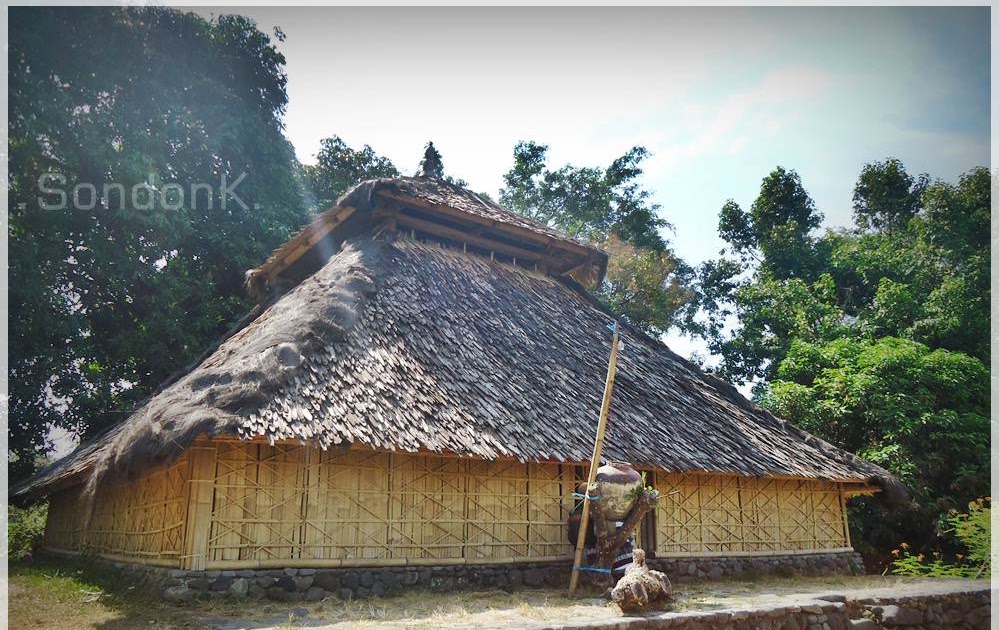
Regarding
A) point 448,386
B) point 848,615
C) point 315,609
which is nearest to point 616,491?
point 448,386

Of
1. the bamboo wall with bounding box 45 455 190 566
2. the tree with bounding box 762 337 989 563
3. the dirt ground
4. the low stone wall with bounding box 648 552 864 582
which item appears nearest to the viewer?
the dirt ground

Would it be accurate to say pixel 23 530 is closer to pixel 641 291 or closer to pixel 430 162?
pixel 430 162

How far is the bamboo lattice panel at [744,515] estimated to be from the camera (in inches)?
381

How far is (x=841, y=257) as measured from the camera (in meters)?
21.4

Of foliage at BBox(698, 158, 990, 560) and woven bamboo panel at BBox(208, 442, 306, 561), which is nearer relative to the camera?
woven bamboo panel at BBox(208, 442, 306, 561)

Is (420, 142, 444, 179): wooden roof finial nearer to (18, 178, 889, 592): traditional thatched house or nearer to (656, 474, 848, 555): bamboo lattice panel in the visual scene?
(18, 178, 889, 592): traditional thatched house

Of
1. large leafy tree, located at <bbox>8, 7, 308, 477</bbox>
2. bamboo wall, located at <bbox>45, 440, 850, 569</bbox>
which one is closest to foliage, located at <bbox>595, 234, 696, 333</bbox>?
large leafy tree, located at <bbox>8, 7, 308, 477</bbox>

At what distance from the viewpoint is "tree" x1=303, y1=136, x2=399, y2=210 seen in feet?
72.5

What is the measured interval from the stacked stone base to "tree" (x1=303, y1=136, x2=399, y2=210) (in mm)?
14896

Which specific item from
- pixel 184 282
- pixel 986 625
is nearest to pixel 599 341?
pixel 986 625

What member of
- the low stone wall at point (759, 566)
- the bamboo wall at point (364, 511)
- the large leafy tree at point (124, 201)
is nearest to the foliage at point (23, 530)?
the large leafy tree at point (124, 201)

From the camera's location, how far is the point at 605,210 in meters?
24.5

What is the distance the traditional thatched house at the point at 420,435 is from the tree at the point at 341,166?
9.62 meters

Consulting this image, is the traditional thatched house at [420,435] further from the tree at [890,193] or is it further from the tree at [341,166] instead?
the tree at [890,193]
